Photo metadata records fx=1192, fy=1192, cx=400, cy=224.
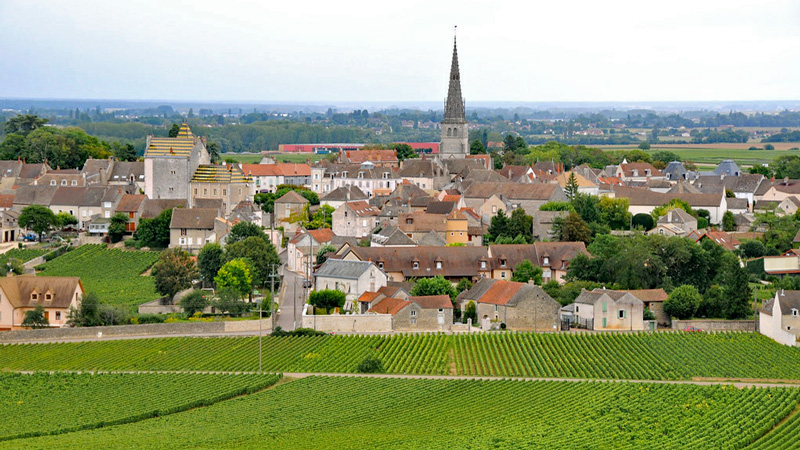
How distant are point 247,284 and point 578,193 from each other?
1214 inches

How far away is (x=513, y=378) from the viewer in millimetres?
49031

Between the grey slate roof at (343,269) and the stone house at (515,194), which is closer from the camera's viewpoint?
the grey slate roof at (343,269)

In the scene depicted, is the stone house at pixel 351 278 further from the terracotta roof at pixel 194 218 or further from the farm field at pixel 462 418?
the terracotta roof at pixel 194 218

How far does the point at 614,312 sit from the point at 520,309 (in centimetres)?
465

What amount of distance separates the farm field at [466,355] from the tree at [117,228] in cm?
2687

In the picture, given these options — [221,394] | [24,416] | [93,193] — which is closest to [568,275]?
[221,394]

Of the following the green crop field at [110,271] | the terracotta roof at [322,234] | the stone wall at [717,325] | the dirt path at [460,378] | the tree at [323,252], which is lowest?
the green crop field at [110,271]

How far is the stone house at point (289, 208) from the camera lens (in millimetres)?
84750

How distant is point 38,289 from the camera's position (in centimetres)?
5909

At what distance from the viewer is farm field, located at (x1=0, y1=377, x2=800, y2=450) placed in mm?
36969

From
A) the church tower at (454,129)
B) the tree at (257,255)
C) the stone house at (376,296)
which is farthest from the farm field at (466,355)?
the church tower at (454,129)

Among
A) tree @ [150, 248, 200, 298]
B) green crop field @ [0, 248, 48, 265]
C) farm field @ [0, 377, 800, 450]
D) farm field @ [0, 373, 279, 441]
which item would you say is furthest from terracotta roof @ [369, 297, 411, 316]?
green crop field @ [0, 248, 48, 265]

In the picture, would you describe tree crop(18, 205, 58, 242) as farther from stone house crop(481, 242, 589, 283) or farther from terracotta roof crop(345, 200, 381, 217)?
stone house crop(481, 242, 589, 283)

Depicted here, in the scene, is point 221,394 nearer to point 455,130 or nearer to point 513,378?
point 513,378
